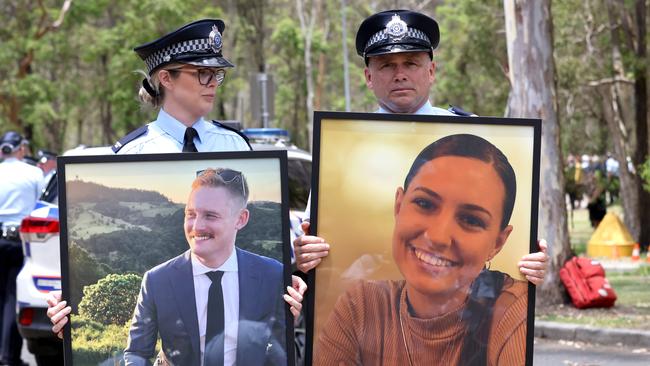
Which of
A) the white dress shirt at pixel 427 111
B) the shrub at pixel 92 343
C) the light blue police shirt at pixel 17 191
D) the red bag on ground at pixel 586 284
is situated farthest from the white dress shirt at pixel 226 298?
the red bag on ground at pixel 586 284

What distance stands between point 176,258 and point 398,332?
857mm

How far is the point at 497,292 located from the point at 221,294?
1012 mm

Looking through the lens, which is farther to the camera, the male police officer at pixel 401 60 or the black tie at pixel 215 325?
the male police officer at pixel 401 60

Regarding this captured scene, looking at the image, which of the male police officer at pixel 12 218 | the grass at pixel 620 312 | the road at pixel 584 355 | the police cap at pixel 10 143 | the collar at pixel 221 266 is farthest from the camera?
the grass at pixel 620 312

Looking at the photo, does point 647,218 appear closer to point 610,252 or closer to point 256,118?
point 610,252

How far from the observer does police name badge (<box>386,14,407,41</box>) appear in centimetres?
445

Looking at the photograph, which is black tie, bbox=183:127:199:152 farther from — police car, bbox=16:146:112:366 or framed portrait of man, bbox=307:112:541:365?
police car, bbox=16:146:112:366

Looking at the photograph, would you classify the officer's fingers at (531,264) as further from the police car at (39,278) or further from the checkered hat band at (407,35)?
the police car at (39,278)

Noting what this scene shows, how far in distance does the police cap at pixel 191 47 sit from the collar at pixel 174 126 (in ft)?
0.63

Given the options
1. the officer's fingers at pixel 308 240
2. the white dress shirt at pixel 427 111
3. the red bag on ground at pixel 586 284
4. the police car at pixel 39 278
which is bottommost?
the red bag on ground at pixel 586 284

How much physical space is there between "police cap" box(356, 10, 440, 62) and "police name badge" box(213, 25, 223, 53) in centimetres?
63

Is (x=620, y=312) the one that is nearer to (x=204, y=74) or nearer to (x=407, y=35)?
(x=407, y=35)

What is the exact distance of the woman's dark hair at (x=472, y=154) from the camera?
4.22 m

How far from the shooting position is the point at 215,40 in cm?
424
